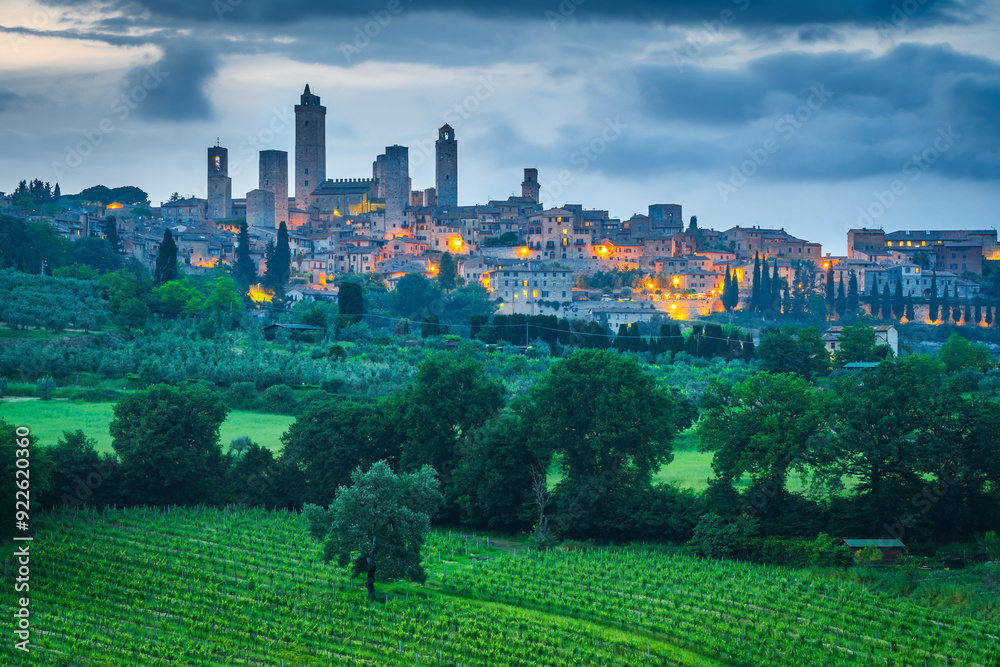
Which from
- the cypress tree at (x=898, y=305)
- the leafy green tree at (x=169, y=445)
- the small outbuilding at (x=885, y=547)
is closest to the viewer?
the small outbuilding at (x=885, y=547)

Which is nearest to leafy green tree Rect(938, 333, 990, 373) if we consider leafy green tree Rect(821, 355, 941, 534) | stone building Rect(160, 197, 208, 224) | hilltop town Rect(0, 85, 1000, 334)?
hilltop town Rect(0, 85, 1000, 334)

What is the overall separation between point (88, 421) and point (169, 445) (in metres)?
8.82

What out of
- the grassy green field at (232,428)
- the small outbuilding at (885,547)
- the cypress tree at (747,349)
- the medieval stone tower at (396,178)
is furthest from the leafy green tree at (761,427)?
the medieval stone tower at (396,178)

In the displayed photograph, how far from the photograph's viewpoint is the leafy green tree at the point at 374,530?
25234mm

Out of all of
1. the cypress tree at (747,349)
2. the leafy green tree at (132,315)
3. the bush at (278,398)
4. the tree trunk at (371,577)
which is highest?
the leafy green tree at (132,315)

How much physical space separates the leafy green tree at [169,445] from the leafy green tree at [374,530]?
8.89 metres

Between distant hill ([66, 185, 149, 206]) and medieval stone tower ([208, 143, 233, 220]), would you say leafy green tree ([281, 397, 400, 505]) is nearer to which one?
medieval stone tower ([208, 143, 233, 220])

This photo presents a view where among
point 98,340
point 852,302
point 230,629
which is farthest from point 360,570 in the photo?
point 852,302

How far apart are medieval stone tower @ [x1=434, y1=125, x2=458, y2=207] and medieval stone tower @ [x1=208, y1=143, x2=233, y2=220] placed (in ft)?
66.3

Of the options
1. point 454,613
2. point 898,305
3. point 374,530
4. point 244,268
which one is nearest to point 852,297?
point 898,305

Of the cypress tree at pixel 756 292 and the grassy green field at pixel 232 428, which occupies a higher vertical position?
the cypress tree at pixel 756 292

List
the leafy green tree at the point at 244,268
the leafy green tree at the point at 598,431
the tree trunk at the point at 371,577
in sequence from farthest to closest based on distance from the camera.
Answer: the leafy green tree at the point at 244,268 → the leafy green tree at the point at 598,431 → the tree trunk at the point at 371,577

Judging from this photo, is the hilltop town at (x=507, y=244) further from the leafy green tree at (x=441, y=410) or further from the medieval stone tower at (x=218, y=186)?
the leafy green tree at (x=441, y=410)

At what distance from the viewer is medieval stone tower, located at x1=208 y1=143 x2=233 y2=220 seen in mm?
115500
